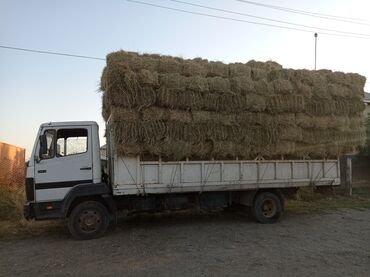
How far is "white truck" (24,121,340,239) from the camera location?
1050 centimetres

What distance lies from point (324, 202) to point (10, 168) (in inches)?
460

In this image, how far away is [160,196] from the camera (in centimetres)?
1177

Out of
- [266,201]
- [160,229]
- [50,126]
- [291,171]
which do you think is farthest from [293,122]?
[50,126]

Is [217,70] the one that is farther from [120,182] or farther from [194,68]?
[120,182]

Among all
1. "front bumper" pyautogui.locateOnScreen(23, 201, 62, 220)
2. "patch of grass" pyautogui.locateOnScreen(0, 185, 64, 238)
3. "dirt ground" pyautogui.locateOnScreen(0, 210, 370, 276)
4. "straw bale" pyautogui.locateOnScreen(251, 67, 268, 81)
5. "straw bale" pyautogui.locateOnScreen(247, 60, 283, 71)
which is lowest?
"dirt ground" pyautogui.locateOnScreen(0, 210, 370, 276)

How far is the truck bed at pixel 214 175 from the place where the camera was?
11086mm

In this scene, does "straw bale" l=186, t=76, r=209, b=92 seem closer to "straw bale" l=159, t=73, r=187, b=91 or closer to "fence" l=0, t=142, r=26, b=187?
"straw bale" l=159, t=73, r=187, b=91

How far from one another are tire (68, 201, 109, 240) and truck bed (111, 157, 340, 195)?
0.61 m

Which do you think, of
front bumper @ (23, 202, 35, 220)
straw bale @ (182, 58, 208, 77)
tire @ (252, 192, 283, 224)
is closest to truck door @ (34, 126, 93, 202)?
front bumper @ (23, 202, 35, 220)

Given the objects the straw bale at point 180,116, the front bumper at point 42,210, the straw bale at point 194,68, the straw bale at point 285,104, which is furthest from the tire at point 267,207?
the front bumper at point 42,210

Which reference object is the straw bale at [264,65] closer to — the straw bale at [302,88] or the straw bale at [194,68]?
the straw bale at [302,88]

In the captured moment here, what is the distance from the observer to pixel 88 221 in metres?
10.7

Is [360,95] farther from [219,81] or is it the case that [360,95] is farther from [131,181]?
[131,181]

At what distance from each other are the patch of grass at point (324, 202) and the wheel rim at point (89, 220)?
6835mm
